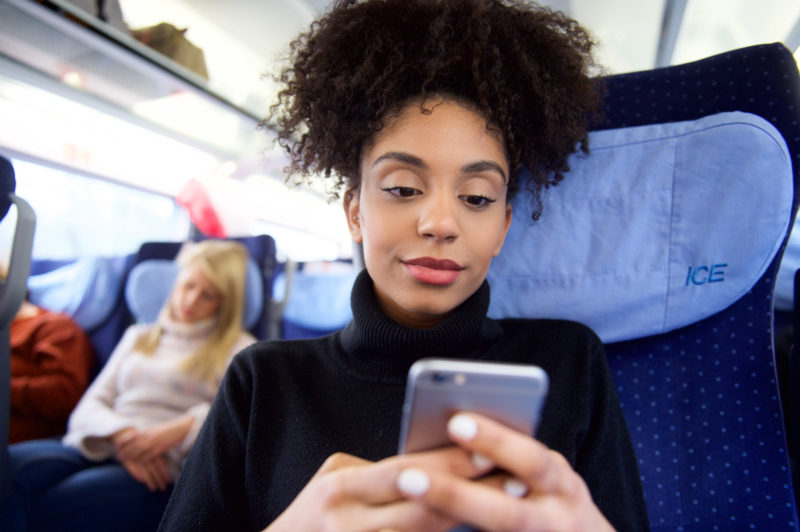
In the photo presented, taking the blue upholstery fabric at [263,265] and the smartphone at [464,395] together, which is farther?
the blue upholstery fabric at [263,265]

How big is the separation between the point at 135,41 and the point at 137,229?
114 cm

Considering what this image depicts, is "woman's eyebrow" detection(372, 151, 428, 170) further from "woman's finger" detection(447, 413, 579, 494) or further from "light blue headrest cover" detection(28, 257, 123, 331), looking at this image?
"light blue headrest cover" detection(28, 257, 123, 331)

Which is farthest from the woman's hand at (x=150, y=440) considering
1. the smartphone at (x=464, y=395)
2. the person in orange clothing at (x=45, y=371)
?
the smartphone at (x=464, y=395)

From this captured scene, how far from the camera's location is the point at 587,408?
2.54 feet

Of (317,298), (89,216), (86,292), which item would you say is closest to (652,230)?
(317,298)

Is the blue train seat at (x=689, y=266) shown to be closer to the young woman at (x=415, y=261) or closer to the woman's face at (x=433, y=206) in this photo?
the young woman at (x=415, y=261)

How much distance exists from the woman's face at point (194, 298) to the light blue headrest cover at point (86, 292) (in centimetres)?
57

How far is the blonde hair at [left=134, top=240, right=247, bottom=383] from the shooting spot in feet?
6.31

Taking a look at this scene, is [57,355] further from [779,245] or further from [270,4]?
[779,245]

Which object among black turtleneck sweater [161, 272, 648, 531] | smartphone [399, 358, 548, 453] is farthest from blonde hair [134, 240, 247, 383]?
smartphone [399, 358, 548, 453]

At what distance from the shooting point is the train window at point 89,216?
8.33ft

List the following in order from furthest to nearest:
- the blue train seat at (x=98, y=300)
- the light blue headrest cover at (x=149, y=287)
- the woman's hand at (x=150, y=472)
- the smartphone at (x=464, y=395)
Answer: the blue train seat at (x=98, y=300)
the light blue headrest cover at (x=149, y=287)
the woman's hand at (x=150, y=472)
the smartphone at (x=464, y=395)

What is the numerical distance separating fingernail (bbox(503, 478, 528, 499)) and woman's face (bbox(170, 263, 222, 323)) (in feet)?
5.98

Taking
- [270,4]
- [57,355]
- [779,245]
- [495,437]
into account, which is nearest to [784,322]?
[779,245]
